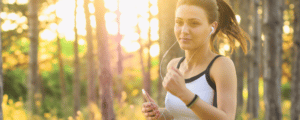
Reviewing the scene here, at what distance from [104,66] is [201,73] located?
13.9ft

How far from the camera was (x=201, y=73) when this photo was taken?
2.16 meters

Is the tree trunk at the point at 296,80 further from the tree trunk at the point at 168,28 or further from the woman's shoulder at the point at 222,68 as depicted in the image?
the woman's shoulder at the point at 222,68

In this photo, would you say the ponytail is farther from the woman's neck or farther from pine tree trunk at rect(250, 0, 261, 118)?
pine tree trunk at rect(250, 0, 261, 118)

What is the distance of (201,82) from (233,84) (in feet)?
0.78

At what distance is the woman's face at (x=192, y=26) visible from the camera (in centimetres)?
210

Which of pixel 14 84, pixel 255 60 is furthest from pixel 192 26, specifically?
pixel 14 84

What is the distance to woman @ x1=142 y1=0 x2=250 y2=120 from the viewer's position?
1840mm

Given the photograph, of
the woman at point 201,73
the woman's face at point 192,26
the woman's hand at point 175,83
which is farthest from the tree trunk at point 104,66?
the woman's hand at point 175,83

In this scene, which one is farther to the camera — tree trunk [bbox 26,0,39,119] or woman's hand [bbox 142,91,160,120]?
tree trunk [bbox 26,0,39,119]

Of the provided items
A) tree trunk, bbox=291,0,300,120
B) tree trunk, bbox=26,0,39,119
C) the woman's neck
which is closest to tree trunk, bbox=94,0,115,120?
the woman's neck

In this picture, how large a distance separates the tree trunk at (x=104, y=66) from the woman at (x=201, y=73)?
12.4 ft

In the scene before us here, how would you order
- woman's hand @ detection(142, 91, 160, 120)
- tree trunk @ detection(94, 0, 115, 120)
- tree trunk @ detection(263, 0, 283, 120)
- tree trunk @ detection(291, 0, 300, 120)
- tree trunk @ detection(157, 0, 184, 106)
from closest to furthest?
woman's hand @ detection(142, 91, 160, 120) → tree trunk @ detection(157, 0, 184, 106) → tree trunk @ detection(263, 0, 283, 120) → tree trunk @ detection(94, 0, 115, 120) → tree trunk @ detection(291, 0, 300, 120)

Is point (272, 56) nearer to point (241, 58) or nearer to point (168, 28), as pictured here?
point (168, 28)

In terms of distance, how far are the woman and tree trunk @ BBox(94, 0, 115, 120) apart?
12.4 ft
